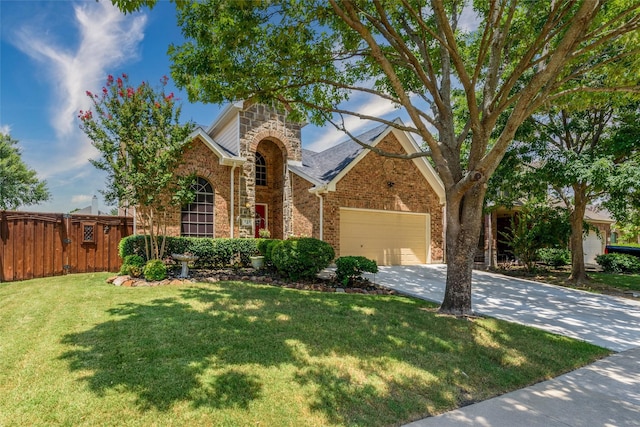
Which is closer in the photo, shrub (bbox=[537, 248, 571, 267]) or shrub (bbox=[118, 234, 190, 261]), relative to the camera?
shrub (bbox=[118, 234, 190, 261])

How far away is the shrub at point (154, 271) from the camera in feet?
29.8

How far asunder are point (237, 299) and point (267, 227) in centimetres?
976

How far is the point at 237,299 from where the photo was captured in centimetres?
709

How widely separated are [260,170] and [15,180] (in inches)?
918

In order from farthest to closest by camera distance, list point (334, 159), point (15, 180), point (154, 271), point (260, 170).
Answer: point (15, 180) < point (260, 170) < point (334, 159) < point (154, 271)

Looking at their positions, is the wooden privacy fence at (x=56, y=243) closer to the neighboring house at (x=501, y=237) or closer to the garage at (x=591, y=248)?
the neighboring house at (x=501, y=237)

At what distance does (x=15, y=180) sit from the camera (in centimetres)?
2670

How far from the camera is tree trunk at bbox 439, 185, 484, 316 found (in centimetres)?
673

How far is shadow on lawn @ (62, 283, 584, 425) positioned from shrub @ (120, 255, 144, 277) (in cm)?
315

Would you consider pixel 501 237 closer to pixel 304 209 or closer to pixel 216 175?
pixel 304 209

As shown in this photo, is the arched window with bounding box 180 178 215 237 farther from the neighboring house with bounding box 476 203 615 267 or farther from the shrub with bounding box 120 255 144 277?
the neighboring house with bounding box 476 203 615 267

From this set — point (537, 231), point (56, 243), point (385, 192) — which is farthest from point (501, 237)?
point (56, 243)

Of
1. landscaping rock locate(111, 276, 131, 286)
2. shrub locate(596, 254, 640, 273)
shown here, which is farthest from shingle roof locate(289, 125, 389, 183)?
shrub locate(596, 254, 640, 273)

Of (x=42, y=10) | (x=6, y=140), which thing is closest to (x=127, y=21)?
(x=42, y=10)
